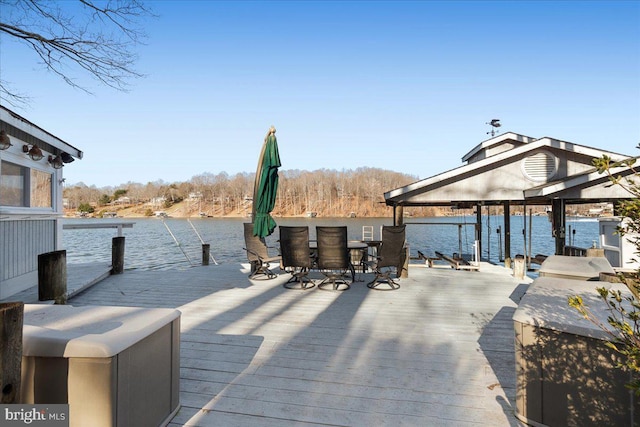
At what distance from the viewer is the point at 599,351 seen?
180cm

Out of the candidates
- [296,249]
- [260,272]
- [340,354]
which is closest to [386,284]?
[296,249]

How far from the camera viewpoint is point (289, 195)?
66875 millimetres

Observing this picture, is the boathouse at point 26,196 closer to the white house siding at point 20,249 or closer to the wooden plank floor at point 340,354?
the white house siding at point 20,249

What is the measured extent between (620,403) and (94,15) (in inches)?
243

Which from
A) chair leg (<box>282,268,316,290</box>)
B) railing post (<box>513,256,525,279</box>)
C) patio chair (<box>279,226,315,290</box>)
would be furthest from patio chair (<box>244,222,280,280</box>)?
railing post (<box>513,256,525,279</box>)

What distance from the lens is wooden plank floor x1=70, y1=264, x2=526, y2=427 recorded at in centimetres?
226

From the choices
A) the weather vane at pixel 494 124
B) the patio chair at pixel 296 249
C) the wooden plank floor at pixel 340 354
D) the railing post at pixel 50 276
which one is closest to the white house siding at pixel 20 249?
the wooden plank floor at pixel 340 354

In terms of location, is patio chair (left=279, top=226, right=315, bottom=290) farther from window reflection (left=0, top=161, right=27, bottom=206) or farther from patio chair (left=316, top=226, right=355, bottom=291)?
window reflection (left=0, top=161, right=27, bottom=206)

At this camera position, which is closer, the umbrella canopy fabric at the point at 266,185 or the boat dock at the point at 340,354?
the boat dock at the point at 340,354

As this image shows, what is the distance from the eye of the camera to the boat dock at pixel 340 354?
7.40 feet

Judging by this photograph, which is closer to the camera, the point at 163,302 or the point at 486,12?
the point at 163,302

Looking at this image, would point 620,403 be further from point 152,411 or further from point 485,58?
point 485,58

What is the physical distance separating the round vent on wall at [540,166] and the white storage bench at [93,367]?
8.92m

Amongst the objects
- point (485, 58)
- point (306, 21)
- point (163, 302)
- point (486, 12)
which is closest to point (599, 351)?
point (163, 302)
